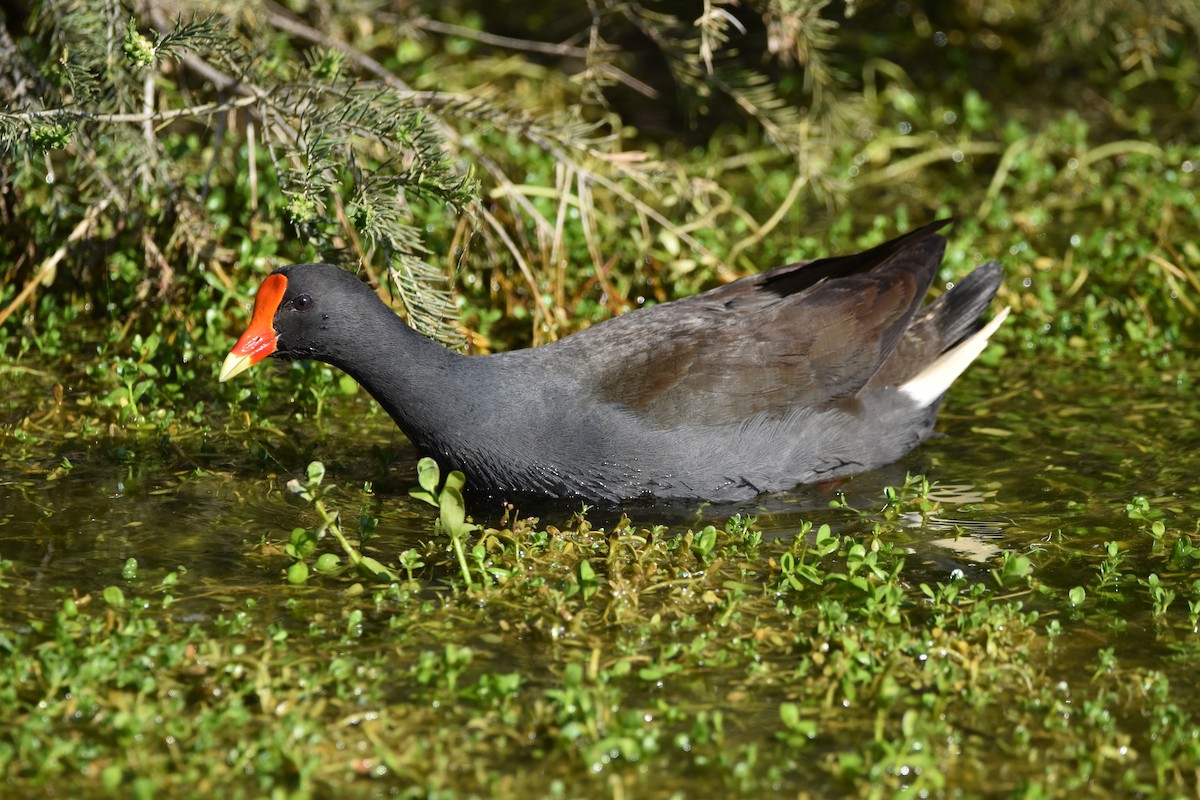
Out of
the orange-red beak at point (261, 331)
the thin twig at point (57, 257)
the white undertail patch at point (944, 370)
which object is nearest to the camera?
the orange-red beak at point (261, 331)

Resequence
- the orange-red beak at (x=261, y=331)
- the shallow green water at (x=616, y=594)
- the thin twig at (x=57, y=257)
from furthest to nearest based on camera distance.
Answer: the thin twig at (x=57, y=257), the orange-red beak at (x=261, y=331), the shallow green water at (x=616, y=594)

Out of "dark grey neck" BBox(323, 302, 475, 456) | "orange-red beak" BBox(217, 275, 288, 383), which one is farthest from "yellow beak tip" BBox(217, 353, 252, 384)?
"dark grey neck" BBox(323, 302, 475, 456)

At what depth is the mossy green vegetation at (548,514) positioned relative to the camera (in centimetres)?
280

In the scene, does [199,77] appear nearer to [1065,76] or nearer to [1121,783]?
[1121,783]

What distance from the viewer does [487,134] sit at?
20.6 ft

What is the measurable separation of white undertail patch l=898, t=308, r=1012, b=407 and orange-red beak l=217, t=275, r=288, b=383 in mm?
1997

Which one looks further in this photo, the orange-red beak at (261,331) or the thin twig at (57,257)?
the thin twig at (57,257)

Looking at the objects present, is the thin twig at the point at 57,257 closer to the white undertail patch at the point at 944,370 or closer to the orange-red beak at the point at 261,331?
the orange-red beak at the point at 261,331

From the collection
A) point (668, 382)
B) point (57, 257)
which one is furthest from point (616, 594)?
point (57, 257)

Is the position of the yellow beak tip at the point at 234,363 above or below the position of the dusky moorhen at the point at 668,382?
above

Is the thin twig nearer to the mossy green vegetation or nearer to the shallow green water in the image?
the mossy green vegetation

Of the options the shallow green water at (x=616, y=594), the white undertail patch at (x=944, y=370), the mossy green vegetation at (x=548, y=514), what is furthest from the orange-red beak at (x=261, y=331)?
the white undertail patch at (x=944, y=370)

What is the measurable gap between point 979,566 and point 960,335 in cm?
120

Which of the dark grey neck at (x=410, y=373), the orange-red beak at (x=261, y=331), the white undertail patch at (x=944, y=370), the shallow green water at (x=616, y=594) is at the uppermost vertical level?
the orange-red beak at (x=261, y=331)
